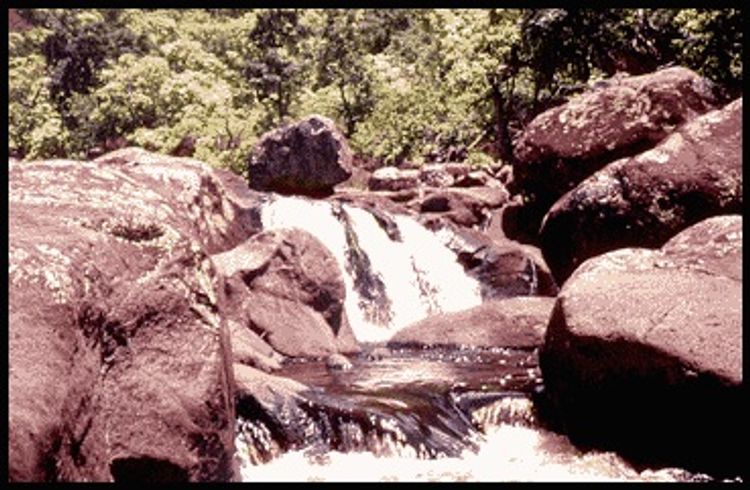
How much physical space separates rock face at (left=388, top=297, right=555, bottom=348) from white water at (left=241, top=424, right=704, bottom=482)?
5.79 m

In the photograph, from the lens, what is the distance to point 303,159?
98.4 feet

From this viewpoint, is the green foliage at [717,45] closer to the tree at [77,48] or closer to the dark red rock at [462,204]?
the dark red rock at [462,204]

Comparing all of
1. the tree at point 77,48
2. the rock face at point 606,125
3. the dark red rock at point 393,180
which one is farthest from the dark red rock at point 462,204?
the tree at point 77,48

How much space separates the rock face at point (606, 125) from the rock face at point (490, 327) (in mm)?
4646

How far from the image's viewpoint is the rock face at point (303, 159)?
1180 inches

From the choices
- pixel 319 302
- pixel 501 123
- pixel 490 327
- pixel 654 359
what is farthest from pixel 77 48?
pixel 654 359

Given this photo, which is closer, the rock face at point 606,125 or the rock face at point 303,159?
the rock face at point 606,125

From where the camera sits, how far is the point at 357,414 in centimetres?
1050

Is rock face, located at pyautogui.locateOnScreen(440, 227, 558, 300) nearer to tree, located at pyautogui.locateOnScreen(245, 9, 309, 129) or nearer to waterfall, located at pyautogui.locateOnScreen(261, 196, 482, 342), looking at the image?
waterfall, located at pyautogui.locateOnScreen(261, 196, 482, 342)

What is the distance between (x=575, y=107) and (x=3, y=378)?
1841cm

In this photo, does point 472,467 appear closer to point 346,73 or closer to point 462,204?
point 462,204

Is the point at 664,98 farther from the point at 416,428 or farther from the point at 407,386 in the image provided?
the point at 416,428

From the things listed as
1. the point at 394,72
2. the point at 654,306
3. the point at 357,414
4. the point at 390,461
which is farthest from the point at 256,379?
the point at 394,72

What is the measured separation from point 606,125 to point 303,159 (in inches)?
512
